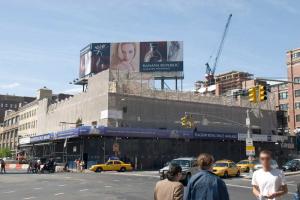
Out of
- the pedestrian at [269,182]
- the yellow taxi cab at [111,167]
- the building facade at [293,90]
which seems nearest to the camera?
the pedestrian at [269,182]

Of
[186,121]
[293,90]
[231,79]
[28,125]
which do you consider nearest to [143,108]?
[186,121]

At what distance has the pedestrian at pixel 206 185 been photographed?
220 inches

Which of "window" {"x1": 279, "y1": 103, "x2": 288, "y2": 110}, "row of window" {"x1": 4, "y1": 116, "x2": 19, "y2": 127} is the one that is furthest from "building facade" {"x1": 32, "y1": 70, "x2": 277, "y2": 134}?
"row of window" {"x1": 4, "y1": 116, "x2": 19, "y2": 127}

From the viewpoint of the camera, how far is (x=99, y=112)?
6100 cm

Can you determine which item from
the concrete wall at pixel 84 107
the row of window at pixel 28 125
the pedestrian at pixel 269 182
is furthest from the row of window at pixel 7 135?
the pedestrian at pixel 269 182

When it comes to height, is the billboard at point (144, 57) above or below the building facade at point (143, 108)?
above

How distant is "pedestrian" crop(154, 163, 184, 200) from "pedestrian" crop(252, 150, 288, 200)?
1.66 metres

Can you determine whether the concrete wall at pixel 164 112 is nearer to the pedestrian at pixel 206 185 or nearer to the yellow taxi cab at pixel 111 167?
the yellow taxi cab at pixel 111 167

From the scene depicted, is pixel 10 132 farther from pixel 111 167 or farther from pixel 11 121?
pixel 111 167

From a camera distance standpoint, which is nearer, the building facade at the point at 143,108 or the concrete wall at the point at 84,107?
the building facade at the point at 143,108

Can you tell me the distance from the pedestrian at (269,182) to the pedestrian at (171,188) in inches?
65.5

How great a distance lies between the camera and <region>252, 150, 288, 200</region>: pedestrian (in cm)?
721

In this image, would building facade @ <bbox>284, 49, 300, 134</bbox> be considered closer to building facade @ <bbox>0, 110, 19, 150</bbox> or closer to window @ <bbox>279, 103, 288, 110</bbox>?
window @ <bbox>279, 103, 288, 110</bbox>

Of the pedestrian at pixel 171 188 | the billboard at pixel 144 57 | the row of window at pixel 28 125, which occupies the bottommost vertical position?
the pedestrian at pixel 171 188
